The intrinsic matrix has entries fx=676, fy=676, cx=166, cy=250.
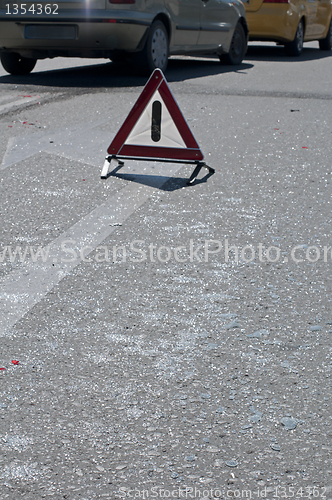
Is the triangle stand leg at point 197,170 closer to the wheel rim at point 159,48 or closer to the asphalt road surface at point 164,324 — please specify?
the asphalt road surface at point 164,324

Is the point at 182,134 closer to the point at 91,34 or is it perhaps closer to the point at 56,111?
the point at 56,111

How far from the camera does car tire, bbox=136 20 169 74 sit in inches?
365

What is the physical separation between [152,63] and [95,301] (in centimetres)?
701

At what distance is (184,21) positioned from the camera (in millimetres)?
10195

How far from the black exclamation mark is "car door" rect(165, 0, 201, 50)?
5044mm

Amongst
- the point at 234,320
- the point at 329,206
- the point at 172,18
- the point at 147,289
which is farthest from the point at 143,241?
the point at 172,18

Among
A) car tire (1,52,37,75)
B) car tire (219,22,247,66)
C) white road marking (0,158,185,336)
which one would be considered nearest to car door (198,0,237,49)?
car tire (219,22,247,66)

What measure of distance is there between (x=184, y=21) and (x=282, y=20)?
4176 millimetres

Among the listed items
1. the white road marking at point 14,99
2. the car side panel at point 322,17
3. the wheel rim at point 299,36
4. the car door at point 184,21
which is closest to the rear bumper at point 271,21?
the wheel rim at point 299,36

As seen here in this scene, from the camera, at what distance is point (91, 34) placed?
8.66 metres

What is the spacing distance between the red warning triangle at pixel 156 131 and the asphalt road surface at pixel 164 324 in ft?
0.59

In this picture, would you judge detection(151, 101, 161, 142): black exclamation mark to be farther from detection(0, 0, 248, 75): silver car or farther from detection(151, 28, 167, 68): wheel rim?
detection(151, 28, 167, 68): wheel rim

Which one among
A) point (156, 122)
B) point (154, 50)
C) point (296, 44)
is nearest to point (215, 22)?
point (154, 50)

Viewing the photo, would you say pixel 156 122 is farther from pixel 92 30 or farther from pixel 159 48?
pixel 159 48
